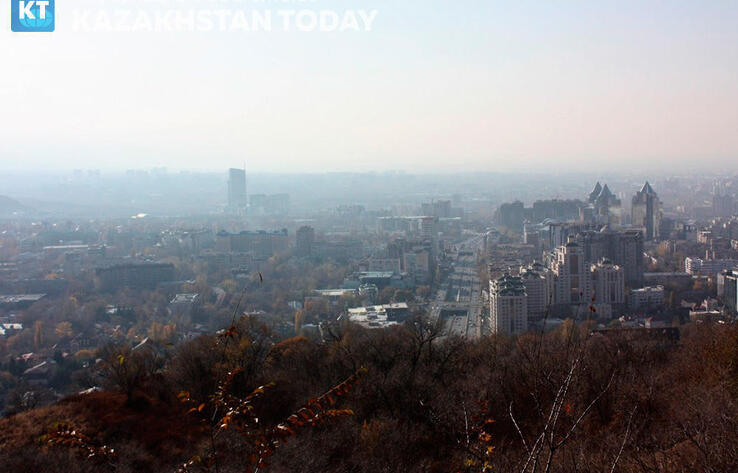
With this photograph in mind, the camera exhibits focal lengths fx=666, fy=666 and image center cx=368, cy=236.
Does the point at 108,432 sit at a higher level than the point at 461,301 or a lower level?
higher

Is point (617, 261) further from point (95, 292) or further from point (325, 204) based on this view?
point (325, 204)

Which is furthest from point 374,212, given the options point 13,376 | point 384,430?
point 384,430

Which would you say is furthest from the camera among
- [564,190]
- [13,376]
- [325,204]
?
[325,204]

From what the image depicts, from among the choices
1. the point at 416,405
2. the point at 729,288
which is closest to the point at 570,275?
the point at 729,288

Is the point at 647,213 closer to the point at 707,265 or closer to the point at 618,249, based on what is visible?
the point at 707,265

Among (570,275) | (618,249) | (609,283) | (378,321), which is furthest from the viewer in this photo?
(618,249)

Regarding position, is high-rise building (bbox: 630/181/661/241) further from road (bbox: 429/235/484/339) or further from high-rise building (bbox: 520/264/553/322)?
high-rise building (bbox: 520/264/553/322)

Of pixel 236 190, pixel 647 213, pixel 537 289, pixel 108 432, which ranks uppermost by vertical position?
pixel 236 190
